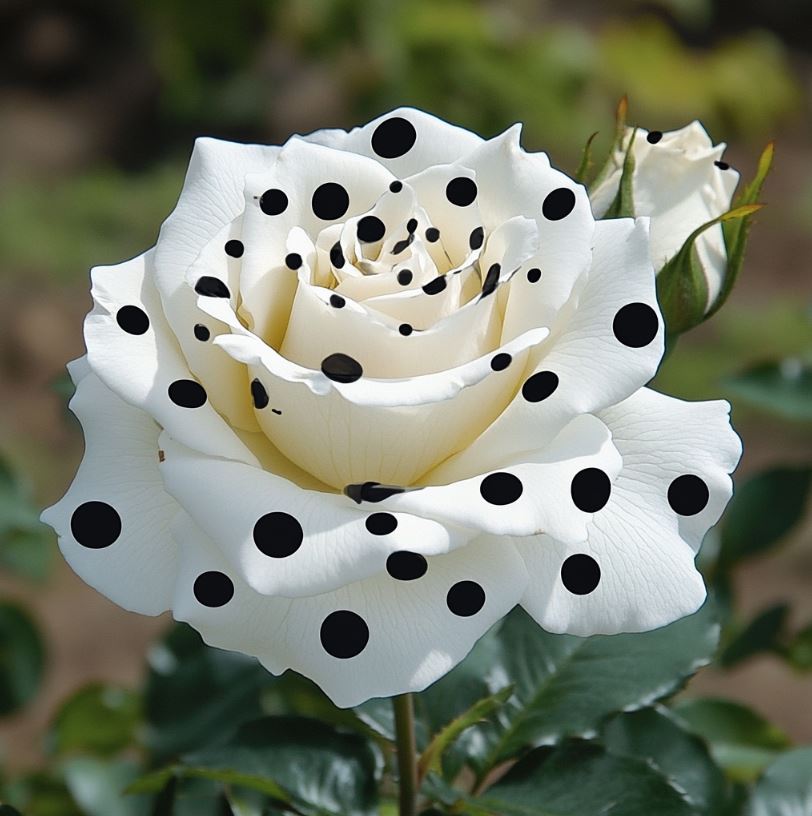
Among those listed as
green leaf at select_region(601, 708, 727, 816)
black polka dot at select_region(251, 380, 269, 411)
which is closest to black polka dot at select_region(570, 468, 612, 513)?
black polka dot at select_region(251, 380, 269, 411)

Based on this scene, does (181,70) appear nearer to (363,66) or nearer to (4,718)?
(363,66)

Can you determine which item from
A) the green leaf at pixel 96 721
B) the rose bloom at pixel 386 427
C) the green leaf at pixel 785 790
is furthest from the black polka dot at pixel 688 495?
the green leaf at pixel 96 721

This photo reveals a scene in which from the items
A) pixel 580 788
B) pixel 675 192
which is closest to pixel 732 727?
pixel 580 788

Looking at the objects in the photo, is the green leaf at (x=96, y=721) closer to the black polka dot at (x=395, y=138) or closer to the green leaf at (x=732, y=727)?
the green leaf at (x=732, y=727)

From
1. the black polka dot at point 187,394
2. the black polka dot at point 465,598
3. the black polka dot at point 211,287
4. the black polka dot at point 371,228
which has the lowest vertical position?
the black polka dot at point 465,598

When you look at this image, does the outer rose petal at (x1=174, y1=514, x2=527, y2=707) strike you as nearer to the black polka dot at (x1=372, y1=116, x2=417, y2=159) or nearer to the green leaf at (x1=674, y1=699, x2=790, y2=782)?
the black polka dot at (x1=372, y1=116, x2=417, y2=159)

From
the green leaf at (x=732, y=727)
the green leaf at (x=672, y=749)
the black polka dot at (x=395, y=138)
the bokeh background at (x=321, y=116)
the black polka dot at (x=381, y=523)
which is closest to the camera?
the black polka dot at (x=381, y=523)

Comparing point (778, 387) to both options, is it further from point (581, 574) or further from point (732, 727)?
point (581, 574)
